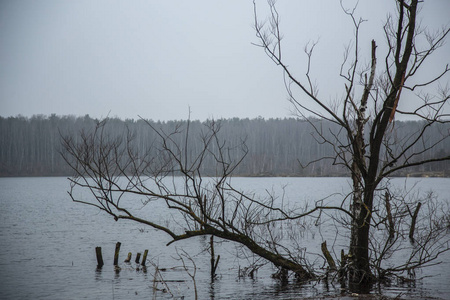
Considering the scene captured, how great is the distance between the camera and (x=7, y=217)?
34.3m

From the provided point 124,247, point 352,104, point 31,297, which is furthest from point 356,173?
point 124,247

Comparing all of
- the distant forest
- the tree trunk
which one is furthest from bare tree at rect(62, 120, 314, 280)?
the distant forest

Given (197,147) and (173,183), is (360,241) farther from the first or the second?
(197,147)

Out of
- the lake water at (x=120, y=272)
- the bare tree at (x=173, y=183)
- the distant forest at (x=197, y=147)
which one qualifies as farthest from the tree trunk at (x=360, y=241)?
the distant forest at (x=197, y=147)

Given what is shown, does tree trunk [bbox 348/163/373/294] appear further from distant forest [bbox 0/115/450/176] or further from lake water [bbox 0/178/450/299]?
distant forest [bbox 0/115/450/176]

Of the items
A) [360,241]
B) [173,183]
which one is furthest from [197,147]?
[360,241]

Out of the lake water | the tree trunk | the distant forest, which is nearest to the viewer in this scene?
the tree trunk

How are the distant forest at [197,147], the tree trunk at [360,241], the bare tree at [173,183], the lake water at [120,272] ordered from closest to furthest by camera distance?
the bare tree at [173,183], the tree trunk at [360,241], the lake water at [120,272], the distant forest at [197,147]

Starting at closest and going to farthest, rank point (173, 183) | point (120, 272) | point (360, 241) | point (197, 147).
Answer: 1. point (360, 241)
2. point (173, 183)
3. point (120, 272)
4. point (197, 147)

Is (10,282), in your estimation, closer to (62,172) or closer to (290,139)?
(62,172)

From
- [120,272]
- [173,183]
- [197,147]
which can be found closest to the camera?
[173,183]

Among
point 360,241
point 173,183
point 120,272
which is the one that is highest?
point 173,183

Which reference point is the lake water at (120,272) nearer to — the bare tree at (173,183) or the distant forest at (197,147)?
the bare tree at (173,183)

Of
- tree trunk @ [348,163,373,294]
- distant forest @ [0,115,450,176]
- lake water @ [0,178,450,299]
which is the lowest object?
lake water @ [0,178,450,299]
